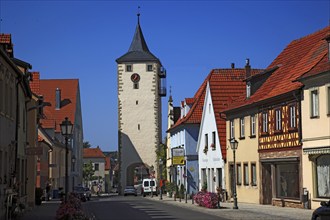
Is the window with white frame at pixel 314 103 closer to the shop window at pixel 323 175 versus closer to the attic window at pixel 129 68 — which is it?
the shop window at pixel 323 175

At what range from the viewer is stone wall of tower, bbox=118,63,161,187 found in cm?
8806

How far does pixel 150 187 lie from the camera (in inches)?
3049

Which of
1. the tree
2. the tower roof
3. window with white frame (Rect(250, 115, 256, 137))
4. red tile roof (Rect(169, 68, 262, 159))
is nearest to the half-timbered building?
window with white frame (Rect(250, 115, 256, 137))

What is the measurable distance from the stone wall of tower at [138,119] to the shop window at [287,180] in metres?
51.5

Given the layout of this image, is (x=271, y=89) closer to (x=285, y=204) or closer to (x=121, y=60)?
(x=285, y=204)

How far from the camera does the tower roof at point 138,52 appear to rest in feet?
302

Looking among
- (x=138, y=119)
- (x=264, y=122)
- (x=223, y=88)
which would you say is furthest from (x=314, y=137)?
(x=138, y=119)

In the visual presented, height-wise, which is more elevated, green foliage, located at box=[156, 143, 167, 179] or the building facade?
the building facade

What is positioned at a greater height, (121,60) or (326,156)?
(121,60)

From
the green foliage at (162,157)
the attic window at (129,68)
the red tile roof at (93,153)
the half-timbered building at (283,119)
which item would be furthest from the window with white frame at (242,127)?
the red tile roof at (93,153)

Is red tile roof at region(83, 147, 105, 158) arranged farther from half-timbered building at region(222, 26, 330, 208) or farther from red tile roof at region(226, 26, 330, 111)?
half-timbered building at region(222, 26, 330, 208)

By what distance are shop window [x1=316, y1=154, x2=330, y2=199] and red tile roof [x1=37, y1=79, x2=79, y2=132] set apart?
55.5 metres

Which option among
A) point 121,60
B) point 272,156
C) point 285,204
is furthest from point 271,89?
point 121,60

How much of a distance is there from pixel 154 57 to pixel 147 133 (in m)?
12.0
